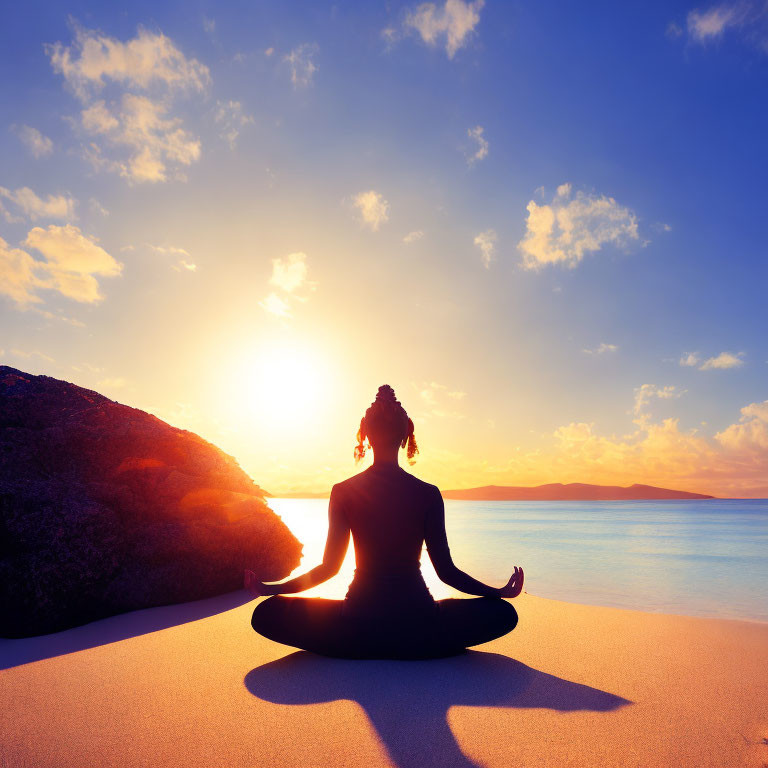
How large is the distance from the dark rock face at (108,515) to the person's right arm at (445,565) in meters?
3.86

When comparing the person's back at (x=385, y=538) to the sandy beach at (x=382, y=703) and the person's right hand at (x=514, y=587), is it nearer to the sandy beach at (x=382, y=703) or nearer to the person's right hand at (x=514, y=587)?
the sandy beach at (x=382, y=703)

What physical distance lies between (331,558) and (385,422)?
4.17 feet

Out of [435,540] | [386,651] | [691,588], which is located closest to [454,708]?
[386,651]

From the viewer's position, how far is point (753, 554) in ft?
67.4

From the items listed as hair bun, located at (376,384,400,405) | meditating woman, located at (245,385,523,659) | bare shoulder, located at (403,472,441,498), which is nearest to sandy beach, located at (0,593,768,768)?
meditating woman, located at (245,385,523,659)

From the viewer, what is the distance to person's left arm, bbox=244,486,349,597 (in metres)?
3.92

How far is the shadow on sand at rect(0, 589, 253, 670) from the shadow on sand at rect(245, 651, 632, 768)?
205 centimetres

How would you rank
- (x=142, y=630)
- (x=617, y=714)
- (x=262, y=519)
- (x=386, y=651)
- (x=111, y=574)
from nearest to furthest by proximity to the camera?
(x=617, y=714) → (x=386, y=651) → (x=142, y=630) → (x=111, y=574) → (x=262, y=519)

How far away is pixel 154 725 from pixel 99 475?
15.5ft

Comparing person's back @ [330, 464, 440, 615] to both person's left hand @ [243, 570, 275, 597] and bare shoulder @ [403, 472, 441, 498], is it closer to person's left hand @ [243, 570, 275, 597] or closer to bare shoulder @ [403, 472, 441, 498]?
bare shoulder @ [403, 472, 441, 498]

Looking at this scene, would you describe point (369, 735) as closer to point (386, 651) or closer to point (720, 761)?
point (386, 651)

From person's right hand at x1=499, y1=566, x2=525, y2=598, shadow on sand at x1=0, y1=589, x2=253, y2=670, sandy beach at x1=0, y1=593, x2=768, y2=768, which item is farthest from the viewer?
shadow on sand at x1=0, y1=589, x2=253, y2=670

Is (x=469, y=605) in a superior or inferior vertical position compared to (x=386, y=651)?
superior

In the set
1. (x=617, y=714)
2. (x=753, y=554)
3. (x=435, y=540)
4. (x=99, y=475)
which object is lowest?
(x=753, y=554)
